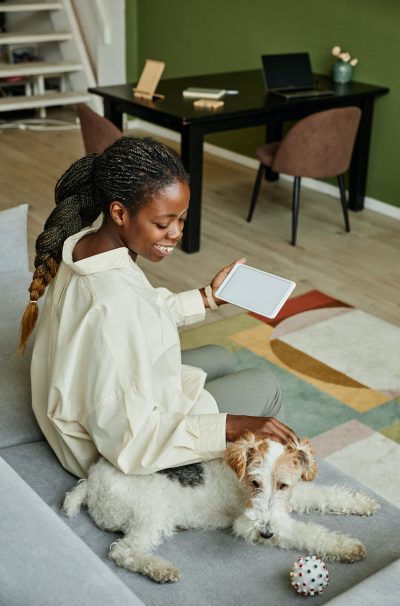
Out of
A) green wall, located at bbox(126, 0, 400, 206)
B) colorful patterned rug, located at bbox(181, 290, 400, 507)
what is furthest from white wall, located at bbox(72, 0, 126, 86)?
colorful patterned rug, located at bbox(181, 290, 400, 507)

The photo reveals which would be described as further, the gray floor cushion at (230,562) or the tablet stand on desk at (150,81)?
the tablet stand on desk at (150,81)

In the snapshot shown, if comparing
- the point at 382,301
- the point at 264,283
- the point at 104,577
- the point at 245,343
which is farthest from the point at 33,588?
the point at 382,301

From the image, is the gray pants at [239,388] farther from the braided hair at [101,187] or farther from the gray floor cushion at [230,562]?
the braided hair at [101,187]

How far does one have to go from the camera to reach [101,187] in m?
1.65

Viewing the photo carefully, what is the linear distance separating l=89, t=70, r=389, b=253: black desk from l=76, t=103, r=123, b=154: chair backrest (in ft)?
0.87

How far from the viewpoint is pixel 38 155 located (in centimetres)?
586

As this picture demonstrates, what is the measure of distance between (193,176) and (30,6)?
343 cm

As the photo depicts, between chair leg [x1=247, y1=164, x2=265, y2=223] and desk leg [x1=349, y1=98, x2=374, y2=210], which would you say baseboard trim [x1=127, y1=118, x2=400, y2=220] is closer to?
desk leg [x1=349, y1=98, x2=374, y2=210]

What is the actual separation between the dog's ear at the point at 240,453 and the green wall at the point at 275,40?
3.55m

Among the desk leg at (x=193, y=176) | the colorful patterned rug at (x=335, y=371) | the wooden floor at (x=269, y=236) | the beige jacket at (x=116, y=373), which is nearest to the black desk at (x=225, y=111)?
the desk leg at (x=193, y=176)

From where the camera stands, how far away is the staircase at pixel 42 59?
6672mm

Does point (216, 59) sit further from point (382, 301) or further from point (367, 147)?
point (382, 301)

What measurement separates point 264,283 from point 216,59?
4.29 m

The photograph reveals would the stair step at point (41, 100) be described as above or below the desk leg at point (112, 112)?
below
